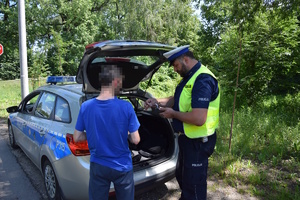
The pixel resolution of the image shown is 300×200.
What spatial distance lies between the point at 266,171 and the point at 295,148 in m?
0.99

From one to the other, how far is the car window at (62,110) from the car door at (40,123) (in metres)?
0.15

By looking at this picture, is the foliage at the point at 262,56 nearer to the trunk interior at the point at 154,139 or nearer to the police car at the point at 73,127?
the trunk interior at the point at 154,139

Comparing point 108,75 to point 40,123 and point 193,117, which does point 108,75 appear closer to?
point 193,117

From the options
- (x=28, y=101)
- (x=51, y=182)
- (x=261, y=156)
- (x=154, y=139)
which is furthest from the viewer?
(x=28, y=101)

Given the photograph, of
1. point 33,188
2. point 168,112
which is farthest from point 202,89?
point 33,188

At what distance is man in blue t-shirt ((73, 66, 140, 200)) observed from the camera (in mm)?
1828

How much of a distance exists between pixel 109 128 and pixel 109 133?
0.14ft

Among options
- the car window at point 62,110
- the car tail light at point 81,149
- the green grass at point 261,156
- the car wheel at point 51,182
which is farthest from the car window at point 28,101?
the green grass at point 261,156

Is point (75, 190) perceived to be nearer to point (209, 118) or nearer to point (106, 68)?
point (106, 68)

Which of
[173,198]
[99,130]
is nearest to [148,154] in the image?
[173,198]

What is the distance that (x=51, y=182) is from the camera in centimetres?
293

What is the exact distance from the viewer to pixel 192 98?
2.13m

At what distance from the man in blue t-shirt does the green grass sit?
6.97 feet

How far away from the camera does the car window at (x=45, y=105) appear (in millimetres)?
3323
